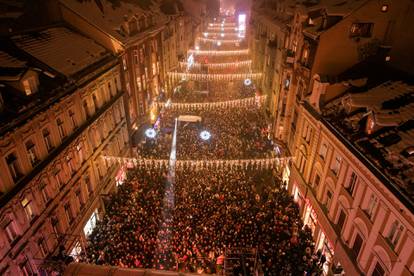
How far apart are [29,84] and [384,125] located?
23.7 metres

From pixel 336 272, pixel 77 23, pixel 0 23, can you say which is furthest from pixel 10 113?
pixel 336 272

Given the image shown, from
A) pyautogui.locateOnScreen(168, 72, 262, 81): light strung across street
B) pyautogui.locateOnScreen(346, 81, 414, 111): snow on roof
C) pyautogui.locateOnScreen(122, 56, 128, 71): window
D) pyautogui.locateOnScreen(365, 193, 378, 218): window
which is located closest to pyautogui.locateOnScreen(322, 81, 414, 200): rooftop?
pyautogui.locateOnScreen(346, 81, 414, 111): snow on roof

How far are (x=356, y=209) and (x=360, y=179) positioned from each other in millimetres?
2111

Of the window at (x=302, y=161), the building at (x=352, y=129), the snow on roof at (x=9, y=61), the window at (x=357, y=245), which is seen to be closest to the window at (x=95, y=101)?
the snow on roof at (x=9, y=61)

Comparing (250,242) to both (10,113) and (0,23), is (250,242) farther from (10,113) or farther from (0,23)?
(0,23)

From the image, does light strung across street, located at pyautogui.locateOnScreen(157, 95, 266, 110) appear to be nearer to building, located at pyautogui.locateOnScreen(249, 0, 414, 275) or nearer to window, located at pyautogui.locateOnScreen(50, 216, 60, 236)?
building, located at pyautogui.locateOnScreen(249, 0, 414, 275)

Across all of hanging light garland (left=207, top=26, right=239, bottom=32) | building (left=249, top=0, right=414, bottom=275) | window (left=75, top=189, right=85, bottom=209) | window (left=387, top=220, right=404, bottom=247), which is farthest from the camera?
hanging light garland (left=207, top=26, right=239, bottom=32)

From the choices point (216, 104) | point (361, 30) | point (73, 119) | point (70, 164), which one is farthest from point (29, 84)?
point (216, 104)

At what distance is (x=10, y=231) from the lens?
16719 mm

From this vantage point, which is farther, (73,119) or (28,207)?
(73,119)

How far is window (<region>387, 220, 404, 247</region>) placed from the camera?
48.1 feet

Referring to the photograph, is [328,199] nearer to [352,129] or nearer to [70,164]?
[352,129]

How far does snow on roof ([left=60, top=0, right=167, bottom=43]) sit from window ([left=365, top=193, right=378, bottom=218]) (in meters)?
28.5

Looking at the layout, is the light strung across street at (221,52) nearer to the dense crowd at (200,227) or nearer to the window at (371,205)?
the dense crowd at (200,227)
